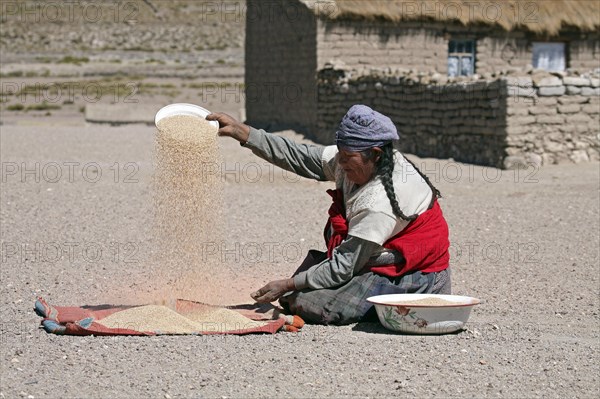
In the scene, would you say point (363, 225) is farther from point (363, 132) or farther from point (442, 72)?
point (442, 72)

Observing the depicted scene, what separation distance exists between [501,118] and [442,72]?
223 inches

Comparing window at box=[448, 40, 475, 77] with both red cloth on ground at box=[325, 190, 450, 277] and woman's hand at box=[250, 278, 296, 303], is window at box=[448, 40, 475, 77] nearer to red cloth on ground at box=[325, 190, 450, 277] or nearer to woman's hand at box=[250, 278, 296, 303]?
red cloth on ground at box=[325, 190, 450, 277]

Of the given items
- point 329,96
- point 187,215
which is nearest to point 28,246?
point 187,215

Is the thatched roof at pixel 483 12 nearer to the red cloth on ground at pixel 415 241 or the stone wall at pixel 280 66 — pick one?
the stone wall at pixel 280 66

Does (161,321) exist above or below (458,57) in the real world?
below

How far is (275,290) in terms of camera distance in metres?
5.25

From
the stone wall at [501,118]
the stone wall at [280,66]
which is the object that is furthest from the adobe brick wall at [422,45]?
the stone wall at [501,118]

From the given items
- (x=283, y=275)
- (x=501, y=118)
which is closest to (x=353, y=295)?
(x=283, y=275)

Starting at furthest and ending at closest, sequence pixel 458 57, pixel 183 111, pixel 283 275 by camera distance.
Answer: pixel 458 57
pixel 283 275
pixel 183 111

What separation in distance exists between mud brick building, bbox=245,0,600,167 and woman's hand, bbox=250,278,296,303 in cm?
808

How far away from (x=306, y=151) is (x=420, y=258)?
2.84 feet

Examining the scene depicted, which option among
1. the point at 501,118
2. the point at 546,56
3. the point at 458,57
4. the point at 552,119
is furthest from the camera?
the point at 546,56

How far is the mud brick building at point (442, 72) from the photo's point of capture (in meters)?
13.1

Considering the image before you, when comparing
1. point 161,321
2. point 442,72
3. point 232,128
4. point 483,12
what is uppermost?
point 483,12
